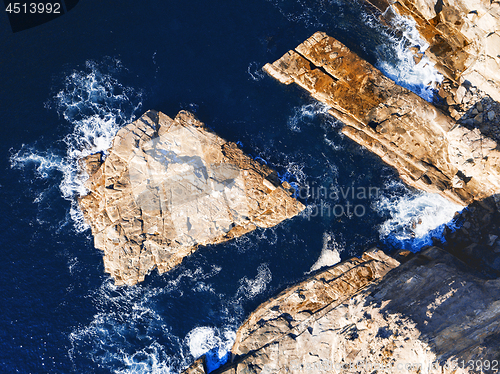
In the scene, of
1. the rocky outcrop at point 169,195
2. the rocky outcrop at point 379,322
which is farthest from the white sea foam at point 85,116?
the rocky outcrop at point 379,322

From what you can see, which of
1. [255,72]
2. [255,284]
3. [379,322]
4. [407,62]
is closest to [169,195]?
[255,284]

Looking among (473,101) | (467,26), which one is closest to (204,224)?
(473,101)

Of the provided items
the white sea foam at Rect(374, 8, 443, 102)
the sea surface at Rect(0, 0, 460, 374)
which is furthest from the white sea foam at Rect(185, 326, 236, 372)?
the white sea foam at Rect(374, 8, 443, 102)

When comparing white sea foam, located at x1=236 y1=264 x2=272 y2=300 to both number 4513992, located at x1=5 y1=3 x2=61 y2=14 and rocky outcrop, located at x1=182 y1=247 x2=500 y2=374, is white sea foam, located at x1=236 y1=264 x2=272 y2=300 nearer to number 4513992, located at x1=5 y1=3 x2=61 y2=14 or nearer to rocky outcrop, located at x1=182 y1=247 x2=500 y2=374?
rocky outcrop, located at x1=182 y1=247 x2=500 y2=374

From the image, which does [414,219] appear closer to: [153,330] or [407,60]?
[407,60]

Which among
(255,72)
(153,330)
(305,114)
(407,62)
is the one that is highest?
(407,62)
